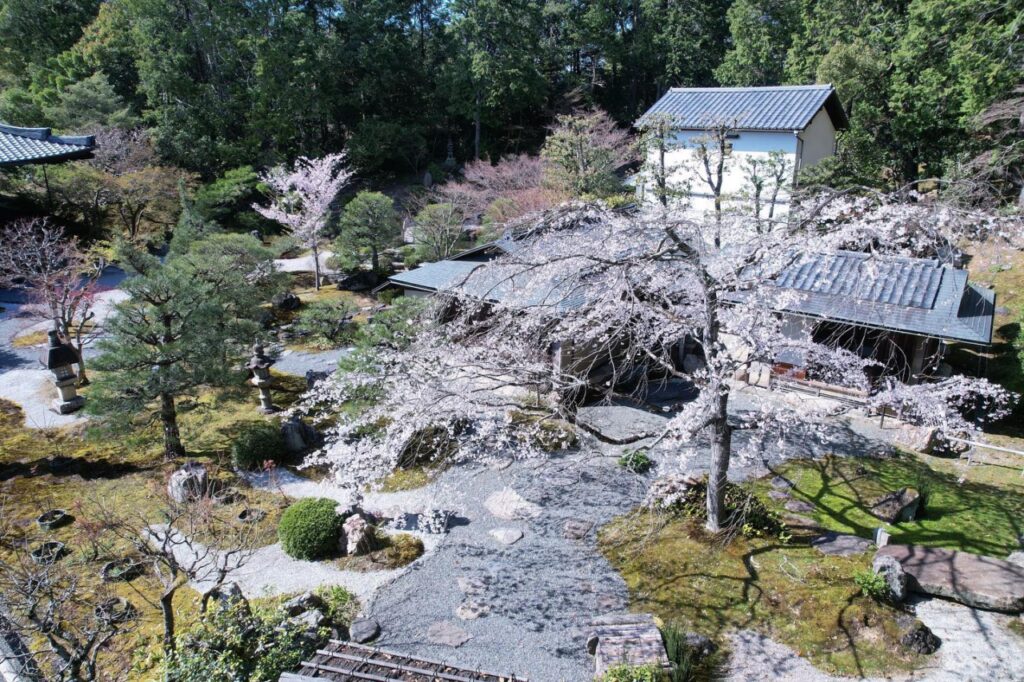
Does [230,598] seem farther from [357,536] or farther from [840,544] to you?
[840,544]

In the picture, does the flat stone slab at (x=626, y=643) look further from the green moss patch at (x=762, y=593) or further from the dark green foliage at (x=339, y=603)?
the dark green foliage at (x=339, y=603)

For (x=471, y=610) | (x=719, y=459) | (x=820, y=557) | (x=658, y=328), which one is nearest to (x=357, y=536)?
(x=471, y=610)

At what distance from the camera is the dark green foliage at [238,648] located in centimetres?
597

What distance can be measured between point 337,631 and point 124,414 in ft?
20.0

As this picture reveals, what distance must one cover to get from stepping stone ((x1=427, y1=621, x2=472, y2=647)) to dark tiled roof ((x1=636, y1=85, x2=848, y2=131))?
18128mm

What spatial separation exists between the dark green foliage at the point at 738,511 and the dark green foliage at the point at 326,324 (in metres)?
11.9

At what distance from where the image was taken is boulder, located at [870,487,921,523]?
31.6ft

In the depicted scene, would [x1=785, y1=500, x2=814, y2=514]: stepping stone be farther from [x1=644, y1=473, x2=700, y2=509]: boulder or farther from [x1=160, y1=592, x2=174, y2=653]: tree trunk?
[x1=160, y1=592, x2=174, y2=653]: tree trunk

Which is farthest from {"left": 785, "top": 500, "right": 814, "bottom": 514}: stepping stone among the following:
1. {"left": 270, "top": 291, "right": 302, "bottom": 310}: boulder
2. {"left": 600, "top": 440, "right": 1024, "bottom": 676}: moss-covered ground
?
{"left": 270, "top": 291, "right": 302, "bottom": 310}: boulder

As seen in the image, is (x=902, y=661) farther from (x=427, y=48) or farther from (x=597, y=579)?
(x=427, y=48)

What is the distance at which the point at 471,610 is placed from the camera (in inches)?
314

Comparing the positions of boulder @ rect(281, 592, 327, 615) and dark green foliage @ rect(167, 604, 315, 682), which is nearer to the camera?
dark green foliage @ rect(167, 604, 315, 682)

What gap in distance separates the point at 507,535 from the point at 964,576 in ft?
20.0

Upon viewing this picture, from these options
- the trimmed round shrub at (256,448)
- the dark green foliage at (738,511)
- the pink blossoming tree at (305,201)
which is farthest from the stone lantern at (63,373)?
the dark green foliage at (738,511)
